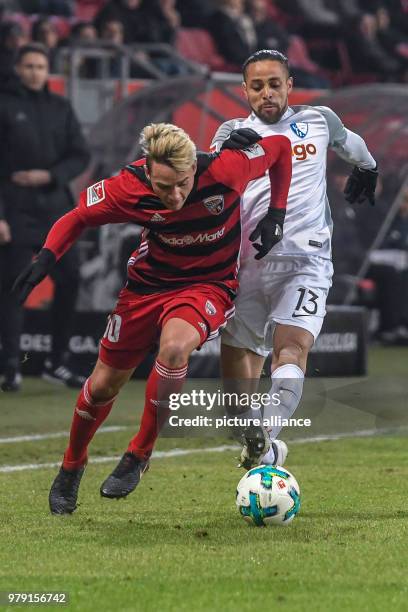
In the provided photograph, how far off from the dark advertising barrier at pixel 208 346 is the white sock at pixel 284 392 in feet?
16.7


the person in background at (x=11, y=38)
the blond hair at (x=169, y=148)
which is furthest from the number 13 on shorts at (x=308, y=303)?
the person in background at (x=11, y=38)

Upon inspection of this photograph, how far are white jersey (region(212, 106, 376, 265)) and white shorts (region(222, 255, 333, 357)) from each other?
6 centimetres

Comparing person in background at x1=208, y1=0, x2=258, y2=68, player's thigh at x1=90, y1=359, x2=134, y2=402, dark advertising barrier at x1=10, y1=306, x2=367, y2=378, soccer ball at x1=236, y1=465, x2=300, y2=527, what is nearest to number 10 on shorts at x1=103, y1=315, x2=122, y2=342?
player's thigh at x1=90, y1=359, x2=134, y2=402

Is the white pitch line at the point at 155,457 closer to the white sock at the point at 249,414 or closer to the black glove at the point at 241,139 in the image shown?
the white sock at the point at 249,414

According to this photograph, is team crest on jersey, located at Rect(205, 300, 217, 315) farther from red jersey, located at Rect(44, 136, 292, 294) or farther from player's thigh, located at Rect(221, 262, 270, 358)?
player's thigh, located at Rect(221, 262, 270, 358)

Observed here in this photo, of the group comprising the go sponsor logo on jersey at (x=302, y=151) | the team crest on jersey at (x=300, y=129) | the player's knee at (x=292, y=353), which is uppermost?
the team crest on jersey at (x=300, y=129)

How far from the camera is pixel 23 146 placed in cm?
1107

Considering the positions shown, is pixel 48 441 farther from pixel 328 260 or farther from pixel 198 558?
pixel 198 558

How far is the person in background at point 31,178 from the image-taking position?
10898 mm

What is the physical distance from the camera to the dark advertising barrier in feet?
38.3

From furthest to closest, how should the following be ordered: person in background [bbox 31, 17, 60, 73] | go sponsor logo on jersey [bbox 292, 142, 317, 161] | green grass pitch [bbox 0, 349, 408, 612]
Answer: person in background [bbox 31, 17, 60, 73] → go sponsor logo on jersey [bbox 292, 142, 317, 161] → green grass pitch [bbox 0, 349, 408, 612]

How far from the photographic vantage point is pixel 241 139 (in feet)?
20.9

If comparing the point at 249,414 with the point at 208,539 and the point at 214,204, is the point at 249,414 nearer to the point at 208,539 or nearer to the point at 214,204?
the point at 214,204

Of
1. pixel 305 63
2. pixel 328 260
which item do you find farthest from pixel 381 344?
pixel 328 260
